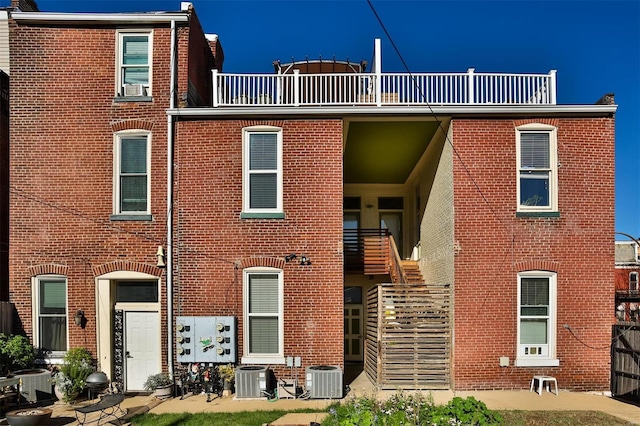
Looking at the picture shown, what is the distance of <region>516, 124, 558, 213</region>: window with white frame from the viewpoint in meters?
11.2

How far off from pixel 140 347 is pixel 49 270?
2.87 metres

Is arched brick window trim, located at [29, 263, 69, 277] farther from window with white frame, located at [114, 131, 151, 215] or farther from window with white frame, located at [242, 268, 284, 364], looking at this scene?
window with white frame, located at [242, 268, 284, 364]

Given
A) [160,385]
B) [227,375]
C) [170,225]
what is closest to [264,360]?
[227,375]

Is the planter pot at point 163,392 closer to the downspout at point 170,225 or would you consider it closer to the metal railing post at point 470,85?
the downspout at point 170,225

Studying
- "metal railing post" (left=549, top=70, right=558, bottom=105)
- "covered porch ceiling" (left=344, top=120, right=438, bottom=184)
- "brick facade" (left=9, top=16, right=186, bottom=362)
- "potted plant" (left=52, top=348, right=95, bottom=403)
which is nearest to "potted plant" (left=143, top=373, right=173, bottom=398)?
"potted plant" (left=52, top=348, right=95, bottom=403)

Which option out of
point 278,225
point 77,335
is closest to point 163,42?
point 278,225

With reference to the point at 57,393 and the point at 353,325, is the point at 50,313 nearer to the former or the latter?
the point at 57,393

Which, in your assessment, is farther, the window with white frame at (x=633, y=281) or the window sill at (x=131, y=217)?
the window with white frame at (x=633, y=281)

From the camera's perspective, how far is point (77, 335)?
1121 centimetres

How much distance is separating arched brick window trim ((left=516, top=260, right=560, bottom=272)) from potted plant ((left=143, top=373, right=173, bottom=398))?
8575mm

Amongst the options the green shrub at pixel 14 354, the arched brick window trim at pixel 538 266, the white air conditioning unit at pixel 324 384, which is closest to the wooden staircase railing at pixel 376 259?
the arched brick window trim at pixel 538 266

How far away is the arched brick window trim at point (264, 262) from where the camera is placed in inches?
440

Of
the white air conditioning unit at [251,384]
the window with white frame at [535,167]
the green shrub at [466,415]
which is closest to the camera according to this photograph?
the green shrub at [466,415]

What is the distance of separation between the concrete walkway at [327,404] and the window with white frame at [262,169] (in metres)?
4.38
